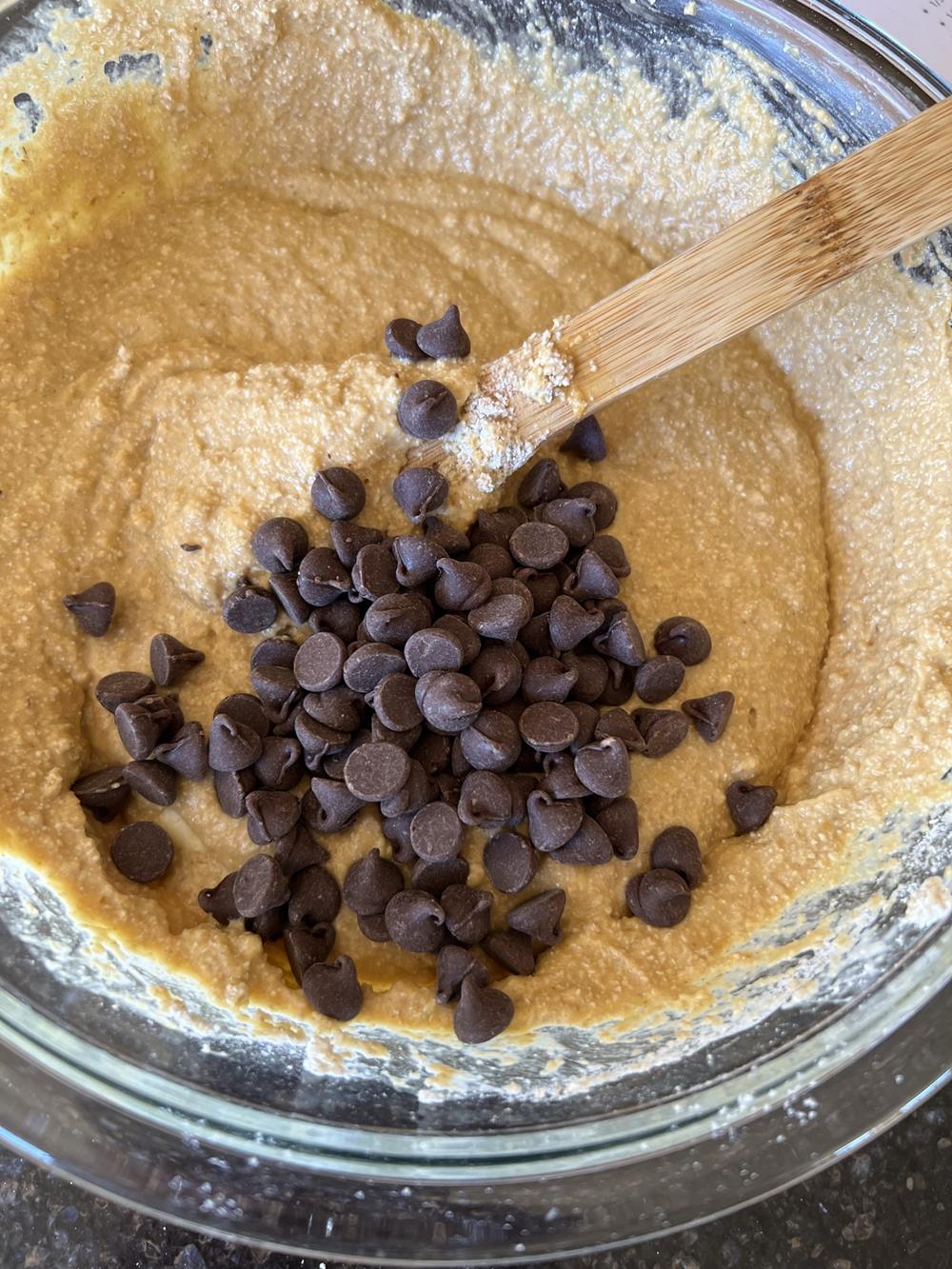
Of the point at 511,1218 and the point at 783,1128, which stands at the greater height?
the point at 783,1128

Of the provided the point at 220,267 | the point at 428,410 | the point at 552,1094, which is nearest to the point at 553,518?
the point at 428,410

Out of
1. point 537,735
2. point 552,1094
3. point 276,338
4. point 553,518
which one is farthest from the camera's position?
point 276,338

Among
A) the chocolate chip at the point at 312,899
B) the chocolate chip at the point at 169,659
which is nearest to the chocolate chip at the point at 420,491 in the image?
the chocolate chip at the point at 169,659

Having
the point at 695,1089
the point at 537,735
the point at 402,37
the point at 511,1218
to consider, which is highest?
the point at 402,37

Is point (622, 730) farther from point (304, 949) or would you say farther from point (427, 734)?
point (304, 949)

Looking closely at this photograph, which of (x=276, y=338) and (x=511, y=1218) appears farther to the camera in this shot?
(x=276, y=338)

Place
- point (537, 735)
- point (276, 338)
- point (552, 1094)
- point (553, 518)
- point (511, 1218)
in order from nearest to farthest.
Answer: point (511, 1218)
point (552, 1094)
point (537, 735)
point (553, 518)
point (276, 338)

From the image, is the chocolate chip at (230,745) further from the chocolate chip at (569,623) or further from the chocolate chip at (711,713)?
the chocolate chip at (711,713)

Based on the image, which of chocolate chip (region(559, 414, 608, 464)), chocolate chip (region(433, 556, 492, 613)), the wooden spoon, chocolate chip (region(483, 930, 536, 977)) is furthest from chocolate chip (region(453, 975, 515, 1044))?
chocolate chip (region(559, 414, 608, 464))

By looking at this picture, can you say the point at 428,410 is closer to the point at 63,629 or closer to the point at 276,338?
the point at 276,338
